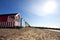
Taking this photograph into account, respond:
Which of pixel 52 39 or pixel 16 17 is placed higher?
pixel 16 17

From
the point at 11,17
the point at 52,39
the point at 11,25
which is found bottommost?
the point at 52,39

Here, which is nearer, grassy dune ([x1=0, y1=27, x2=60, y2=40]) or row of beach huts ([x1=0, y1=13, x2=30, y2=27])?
grassy dune ([x1=0, y1=27, x2=60, y2=40])

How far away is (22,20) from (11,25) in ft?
17.6

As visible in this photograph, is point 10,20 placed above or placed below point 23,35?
above

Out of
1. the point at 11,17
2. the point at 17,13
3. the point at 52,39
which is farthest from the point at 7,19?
the point at 52,39

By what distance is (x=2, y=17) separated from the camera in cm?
3650

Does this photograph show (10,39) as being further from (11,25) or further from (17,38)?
(11,25)

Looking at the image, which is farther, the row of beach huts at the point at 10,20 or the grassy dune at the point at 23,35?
the row of beach huts at the point at 10,20

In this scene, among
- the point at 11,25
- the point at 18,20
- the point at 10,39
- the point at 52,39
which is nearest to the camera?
the point at 10,39

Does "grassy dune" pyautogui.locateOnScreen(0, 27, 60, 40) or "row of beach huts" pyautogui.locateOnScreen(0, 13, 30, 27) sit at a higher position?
→ "row of beach huts" pyautogui.locateOnScreen(0, 13, 30, 27)

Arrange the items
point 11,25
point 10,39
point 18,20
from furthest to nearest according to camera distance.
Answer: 1. point 18,20
2. point 11,25
3. point 10,39

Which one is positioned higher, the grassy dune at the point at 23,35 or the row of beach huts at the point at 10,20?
the row of beach huts at the point at 10,20

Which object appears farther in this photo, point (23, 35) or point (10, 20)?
point (10, 20)

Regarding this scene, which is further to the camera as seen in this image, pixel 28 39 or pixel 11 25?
pixel 11 25
